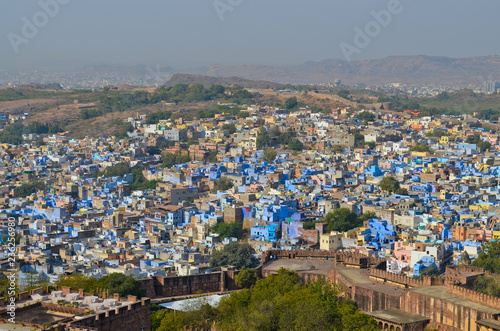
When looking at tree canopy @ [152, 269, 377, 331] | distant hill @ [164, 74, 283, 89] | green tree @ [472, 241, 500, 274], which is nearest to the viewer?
tree canopy @ [152, 269, 377, 331]

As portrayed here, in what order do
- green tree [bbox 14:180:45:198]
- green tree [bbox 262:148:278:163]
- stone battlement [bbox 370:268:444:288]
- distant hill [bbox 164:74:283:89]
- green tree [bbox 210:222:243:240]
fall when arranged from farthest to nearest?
distant hill [bbox 164:74:283:89], green tree [bbox 262:148:278:163], green tree [bbox 14:180:45:198], green tree [bbox 210:222:243:240], stone battlement [bbox 370:268:444:288]

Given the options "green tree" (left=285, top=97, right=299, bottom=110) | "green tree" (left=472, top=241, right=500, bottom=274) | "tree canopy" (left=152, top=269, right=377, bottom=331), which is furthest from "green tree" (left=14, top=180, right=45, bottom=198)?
"green tree" (left=285, top=97, right=299, bottom=110)

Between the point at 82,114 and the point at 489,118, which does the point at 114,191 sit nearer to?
the point at 82,114

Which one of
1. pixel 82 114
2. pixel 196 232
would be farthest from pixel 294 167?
pixel 82 114

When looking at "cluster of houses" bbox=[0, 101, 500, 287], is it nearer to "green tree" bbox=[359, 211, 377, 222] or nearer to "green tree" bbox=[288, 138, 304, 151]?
"green tree" bbox=[359, 211, 377, 222]

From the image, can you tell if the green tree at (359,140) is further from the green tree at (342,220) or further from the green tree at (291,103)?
the green tree at (342,220)
